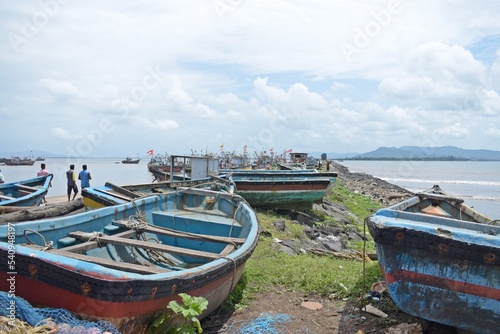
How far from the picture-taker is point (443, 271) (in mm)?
4168

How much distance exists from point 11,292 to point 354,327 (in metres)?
3.96

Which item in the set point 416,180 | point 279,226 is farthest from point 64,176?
point 416,180

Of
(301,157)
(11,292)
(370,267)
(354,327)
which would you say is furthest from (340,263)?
(301,157)

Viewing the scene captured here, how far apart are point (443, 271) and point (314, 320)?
187cm

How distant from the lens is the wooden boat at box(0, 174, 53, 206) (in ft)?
33.8

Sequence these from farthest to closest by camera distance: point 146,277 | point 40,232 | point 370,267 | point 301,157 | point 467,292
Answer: point 301,157 < point 370,267 < point 40,232 < point 467,292 < point 146,277

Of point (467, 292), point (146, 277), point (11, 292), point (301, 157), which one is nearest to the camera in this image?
point (11, 292)

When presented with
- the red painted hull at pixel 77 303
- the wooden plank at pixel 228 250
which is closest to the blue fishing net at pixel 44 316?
the red painted hull at pixel 77 303

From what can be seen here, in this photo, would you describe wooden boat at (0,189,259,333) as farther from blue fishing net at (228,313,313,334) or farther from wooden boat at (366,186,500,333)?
wooden boat at (366,186,500,333)

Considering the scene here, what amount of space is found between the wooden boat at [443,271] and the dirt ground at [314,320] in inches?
18.4

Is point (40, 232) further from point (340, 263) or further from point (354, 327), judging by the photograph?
point (340, 263)

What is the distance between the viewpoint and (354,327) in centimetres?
487

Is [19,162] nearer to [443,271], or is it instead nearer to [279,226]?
[279,226]

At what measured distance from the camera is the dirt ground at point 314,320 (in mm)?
4773
